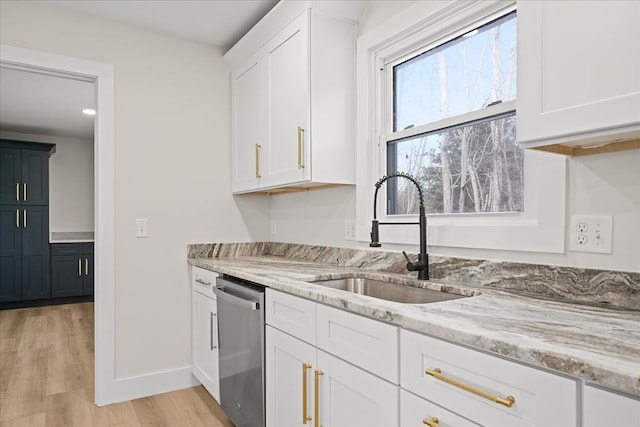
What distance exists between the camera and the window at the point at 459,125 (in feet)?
5.58

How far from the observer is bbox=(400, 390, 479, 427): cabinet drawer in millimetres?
992

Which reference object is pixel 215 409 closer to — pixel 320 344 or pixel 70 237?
pixel 320 344

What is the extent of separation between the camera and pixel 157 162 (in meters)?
2.81

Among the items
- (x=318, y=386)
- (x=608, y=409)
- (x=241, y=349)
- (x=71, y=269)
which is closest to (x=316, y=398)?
(x=318, y=386)

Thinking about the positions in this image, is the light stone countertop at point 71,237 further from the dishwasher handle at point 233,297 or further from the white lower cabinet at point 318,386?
the white lower cabinet at point 318,386

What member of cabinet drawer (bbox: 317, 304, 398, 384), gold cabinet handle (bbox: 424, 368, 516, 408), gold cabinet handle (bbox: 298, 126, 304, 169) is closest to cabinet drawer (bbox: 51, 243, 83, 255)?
gold cabinet handle (bbox: 298, 126, 304, 169)

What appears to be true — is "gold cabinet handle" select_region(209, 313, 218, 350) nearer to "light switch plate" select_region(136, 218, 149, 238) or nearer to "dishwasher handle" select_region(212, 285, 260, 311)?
"dishwasher handle" select_region(212, 285, 260, 311)

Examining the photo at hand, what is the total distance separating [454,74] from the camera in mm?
1950

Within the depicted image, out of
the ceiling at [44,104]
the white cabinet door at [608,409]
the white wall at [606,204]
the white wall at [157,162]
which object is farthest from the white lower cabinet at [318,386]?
the ceiling at [44,104]

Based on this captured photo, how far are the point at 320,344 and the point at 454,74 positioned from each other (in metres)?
1.34

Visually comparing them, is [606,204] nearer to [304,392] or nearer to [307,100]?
[304,392]

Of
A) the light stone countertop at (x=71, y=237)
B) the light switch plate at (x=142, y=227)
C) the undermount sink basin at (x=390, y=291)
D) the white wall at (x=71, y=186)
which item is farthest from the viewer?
the white wall at (x=71, y=186)

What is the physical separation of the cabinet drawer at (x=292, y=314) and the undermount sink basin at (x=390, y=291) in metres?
0.23

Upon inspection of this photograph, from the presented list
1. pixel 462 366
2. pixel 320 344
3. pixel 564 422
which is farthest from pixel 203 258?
pixel 564 422
